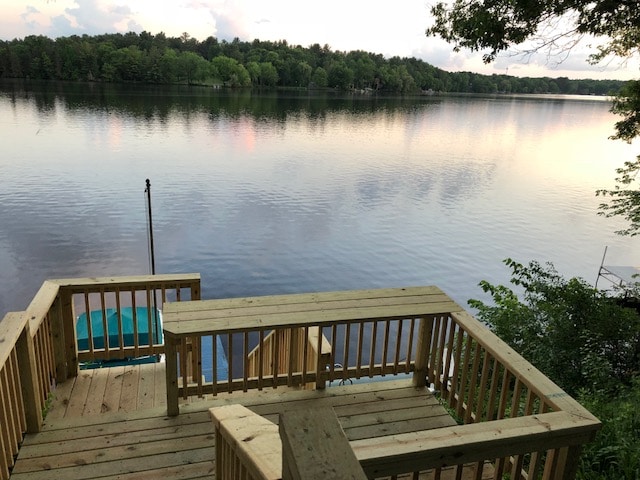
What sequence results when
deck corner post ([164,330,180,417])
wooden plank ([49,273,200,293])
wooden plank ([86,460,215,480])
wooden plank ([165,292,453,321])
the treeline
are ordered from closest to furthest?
wooden plank ([86,460,215,480]), deck corner post ([164,330,180,417]), wooden plank ([165,292,453,321]), wooden plank ([49,273,200,293]), the treeline

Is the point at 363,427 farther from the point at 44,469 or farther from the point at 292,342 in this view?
the point at 44,469

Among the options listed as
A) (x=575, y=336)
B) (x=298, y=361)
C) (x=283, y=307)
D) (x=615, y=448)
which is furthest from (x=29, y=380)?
(x=575, y=336)

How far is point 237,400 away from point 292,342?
731 mm

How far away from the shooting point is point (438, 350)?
3965 millimetres

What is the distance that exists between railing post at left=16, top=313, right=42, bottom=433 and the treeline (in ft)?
298

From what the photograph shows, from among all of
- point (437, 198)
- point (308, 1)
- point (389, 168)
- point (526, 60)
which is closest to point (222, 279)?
point (526, 60)

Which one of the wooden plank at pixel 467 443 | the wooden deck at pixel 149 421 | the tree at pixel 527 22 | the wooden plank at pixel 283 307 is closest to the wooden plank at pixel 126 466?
the wooden deck at pixel 149 421

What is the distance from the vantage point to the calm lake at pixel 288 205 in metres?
15.1

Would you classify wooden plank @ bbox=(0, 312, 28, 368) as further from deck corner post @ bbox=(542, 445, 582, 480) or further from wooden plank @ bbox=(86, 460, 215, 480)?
deck corner post @ bbox=(542, 445, 582, 480)

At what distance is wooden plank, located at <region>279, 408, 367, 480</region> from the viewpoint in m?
1.08

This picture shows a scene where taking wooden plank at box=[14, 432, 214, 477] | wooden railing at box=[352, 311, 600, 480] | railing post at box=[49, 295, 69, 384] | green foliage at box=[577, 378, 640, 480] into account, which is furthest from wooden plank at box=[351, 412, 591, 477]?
railing post at box=[49, 295, 69, 384]

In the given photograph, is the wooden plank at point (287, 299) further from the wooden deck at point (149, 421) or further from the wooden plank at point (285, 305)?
the wooden deck at point (149, 421)

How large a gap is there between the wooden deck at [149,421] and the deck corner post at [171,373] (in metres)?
0.08

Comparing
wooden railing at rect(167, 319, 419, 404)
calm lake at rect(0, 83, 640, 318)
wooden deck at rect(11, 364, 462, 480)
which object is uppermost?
wooden railing at rect(167, 319, 419, 404)
